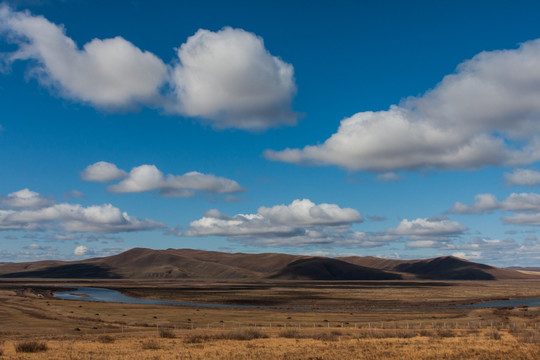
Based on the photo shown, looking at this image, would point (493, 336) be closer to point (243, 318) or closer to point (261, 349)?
point (261, 349)

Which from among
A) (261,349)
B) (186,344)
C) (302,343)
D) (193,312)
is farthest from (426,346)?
(193,312)

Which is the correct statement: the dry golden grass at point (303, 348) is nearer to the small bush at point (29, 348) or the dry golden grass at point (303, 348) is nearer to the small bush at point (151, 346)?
the small bush at point (151, 346)

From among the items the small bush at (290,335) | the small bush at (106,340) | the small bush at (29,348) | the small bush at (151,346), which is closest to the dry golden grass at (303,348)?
the small bush at (151,346)

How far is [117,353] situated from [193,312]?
55.3m

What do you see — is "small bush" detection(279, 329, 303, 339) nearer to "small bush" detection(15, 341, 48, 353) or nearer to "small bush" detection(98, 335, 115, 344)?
"small bush" detection(98, 335, 115, 344)

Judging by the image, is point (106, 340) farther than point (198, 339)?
No

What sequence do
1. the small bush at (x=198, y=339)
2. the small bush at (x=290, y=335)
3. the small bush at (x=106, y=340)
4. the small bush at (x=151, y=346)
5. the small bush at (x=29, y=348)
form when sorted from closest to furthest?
1. the small bush at (x=29, y=348)
2. the small bush at (x=151, y=346)
3. the small bush at (x=106, y=340)
4. the small bush at (x=198, y=339)
5. the small bush at (x=290, y=335)

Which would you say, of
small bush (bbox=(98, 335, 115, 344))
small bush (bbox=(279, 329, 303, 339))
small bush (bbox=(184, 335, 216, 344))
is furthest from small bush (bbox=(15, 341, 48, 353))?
small bush (bbox=(279, 329, 303, 339))

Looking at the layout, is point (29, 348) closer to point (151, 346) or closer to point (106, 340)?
point (106, 340)

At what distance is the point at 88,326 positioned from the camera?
67000mm

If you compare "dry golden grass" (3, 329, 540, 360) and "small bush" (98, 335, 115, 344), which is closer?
"dry golden grass" (3, 329, 540, 360)

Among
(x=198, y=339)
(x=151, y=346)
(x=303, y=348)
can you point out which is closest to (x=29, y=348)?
(x=151, y=346)

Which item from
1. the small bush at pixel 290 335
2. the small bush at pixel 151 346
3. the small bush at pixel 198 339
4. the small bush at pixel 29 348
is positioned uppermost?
the small bush at pixel 29 348

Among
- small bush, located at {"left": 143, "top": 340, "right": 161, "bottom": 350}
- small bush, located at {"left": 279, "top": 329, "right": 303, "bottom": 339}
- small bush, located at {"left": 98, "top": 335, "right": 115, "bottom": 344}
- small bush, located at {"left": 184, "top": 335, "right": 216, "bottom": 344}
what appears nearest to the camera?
small bush, located at {"left": 143, "top": 340, "right": 161, "bottom": 350}
